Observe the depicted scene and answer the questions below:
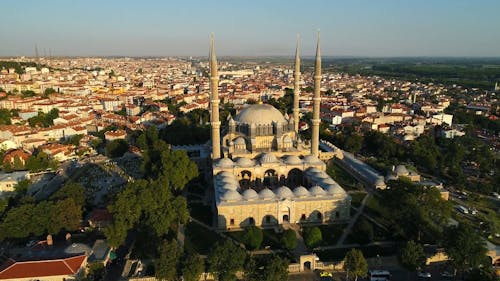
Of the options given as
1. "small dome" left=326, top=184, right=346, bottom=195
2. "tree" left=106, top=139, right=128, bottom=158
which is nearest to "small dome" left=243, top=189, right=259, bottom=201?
"small dome" left=326, top=184, right=346, bottom=195

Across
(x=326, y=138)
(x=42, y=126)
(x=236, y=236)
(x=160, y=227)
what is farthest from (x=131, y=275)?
(x=42, y=126)

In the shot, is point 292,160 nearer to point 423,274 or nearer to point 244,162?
point 244,162

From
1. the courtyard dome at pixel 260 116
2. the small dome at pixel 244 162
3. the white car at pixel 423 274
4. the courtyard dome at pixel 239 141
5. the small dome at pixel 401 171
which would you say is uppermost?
the courtyard dome at pixel 260 116

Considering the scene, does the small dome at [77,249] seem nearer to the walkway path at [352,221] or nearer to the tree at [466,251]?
the walkway path at [352,221]

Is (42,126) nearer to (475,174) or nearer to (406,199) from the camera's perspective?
(406,199)

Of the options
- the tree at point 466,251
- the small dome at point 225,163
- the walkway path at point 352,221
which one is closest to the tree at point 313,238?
the walkway path at point 352,221
